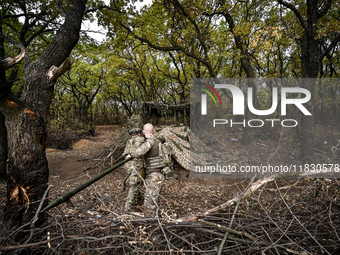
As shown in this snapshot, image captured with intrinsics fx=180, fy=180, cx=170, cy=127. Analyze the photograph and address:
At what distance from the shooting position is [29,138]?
110 inches

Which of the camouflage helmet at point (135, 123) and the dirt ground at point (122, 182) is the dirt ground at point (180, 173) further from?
the camouflage helmet at point (135, 123)

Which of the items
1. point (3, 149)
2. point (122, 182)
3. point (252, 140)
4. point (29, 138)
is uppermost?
point (29, 138)

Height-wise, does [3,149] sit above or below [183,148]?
above

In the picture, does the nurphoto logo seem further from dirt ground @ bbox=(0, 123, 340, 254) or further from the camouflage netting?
dirt ground @ bbox=(0, 123, 340, 254)

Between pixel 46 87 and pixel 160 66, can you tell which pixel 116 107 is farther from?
pixel 46 87

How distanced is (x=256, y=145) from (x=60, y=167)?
34.7 feet

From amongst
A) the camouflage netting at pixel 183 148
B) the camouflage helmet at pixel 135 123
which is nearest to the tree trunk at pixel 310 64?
the camouflage netting at pixel 183 148

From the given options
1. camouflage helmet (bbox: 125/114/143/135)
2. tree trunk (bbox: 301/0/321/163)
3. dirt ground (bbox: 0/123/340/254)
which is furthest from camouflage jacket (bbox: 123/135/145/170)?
tree trunk (bbox: 301/0/321/163)

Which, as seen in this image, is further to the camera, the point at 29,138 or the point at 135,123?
the point at 135,123

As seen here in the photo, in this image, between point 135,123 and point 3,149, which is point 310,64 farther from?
point 3,149

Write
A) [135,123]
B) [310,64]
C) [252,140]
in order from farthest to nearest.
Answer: [252,140], [135,123], [310,64]

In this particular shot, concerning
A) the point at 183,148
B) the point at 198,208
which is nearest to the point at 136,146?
the point at 198,208

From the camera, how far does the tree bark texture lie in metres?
2.61

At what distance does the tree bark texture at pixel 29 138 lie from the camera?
2.61m
